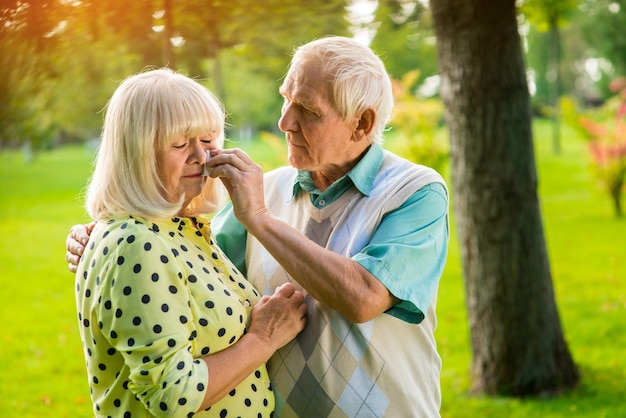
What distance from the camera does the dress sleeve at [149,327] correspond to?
191 cm

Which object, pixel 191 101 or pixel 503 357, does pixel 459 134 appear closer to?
A: pixel 503 357

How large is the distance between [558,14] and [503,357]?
11.9 feet

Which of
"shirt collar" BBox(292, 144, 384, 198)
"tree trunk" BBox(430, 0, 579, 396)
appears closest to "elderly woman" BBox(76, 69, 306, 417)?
"shirt collar" BBox(292, 144, 384, 198)

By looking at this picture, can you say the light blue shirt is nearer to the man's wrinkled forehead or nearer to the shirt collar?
the shirt collar

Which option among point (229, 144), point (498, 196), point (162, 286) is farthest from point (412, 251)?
point (229, 144)

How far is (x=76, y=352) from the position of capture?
23.4 feet

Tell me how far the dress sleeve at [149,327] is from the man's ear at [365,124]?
89 cm

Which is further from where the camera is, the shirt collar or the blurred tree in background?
the blurred tree in background

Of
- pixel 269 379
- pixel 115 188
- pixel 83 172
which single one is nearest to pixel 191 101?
pixel 115 188

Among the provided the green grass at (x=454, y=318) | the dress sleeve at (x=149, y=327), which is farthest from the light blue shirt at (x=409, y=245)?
the green grass at (x=454, y=318)

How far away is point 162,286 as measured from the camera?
6.44 feet

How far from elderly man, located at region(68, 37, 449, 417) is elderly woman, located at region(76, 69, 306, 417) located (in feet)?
0.46

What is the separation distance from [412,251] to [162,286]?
76 cm

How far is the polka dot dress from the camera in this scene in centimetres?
192
